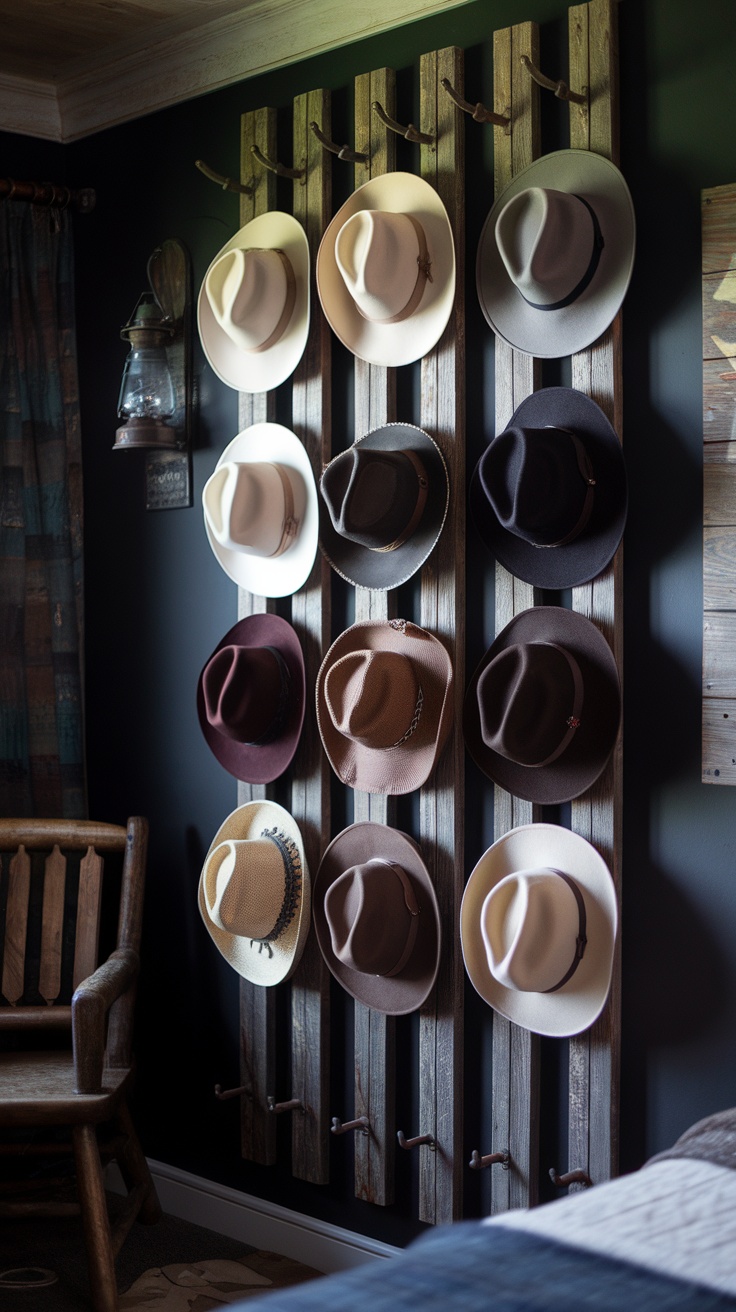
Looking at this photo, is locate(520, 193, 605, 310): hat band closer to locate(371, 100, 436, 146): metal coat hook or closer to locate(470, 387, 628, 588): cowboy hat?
locate(470, 387, 628, 588): cowboy hat

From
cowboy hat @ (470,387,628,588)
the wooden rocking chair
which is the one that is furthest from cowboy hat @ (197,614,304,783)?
cowboy hat @ (470,387,628,588)

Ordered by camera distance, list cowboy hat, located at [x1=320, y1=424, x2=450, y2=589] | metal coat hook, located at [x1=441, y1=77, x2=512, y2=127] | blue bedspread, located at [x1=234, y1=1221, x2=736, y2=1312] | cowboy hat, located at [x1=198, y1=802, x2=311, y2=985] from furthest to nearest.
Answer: cowboy hat, located at [x1=198, y1=802, x2=311, y2=985]
cowboy hat, located at [x1=320, y1=424, x2=450, y2=589]
metal coat hook, located at [x1=441, y1=77, x2=512, y2=127]
blue bedspread, located at [x1=234, y1=1221, x2=736, y2=1312]

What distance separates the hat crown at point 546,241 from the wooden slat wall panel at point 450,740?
0.24 metres

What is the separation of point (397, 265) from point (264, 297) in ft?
1.32

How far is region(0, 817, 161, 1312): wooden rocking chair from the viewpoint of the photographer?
285 cm

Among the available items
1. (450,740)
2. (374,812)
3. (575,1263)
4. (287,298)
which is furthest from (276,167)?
(575,1263)

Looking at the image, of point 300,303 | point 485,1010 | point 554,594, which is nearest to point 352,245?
point 300,303

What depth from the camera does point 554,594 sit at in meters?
Answer: 2.48

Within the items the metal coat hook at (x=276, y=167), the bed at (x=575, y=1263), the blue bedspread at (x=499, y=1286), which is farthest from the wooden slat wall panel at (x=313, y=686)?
the blue bedspread at (x=499, y=1286)

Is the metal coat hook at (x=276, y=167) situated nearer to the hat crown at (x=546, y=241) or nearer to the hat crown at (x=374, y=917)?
the hat crown at (x=546, y=241)

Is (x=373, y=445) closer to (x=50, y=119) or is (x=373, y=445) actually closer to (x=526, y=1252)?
(x=50, y=119)

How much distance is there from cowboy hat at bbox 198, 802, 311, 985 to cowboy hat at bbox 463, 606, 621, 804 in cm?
66

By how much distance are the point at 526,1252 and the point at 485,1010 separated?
1.44 m

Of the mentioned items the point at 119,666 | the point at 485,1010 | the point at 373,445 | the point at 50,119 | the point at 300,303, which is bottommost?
the point at 485,1010
